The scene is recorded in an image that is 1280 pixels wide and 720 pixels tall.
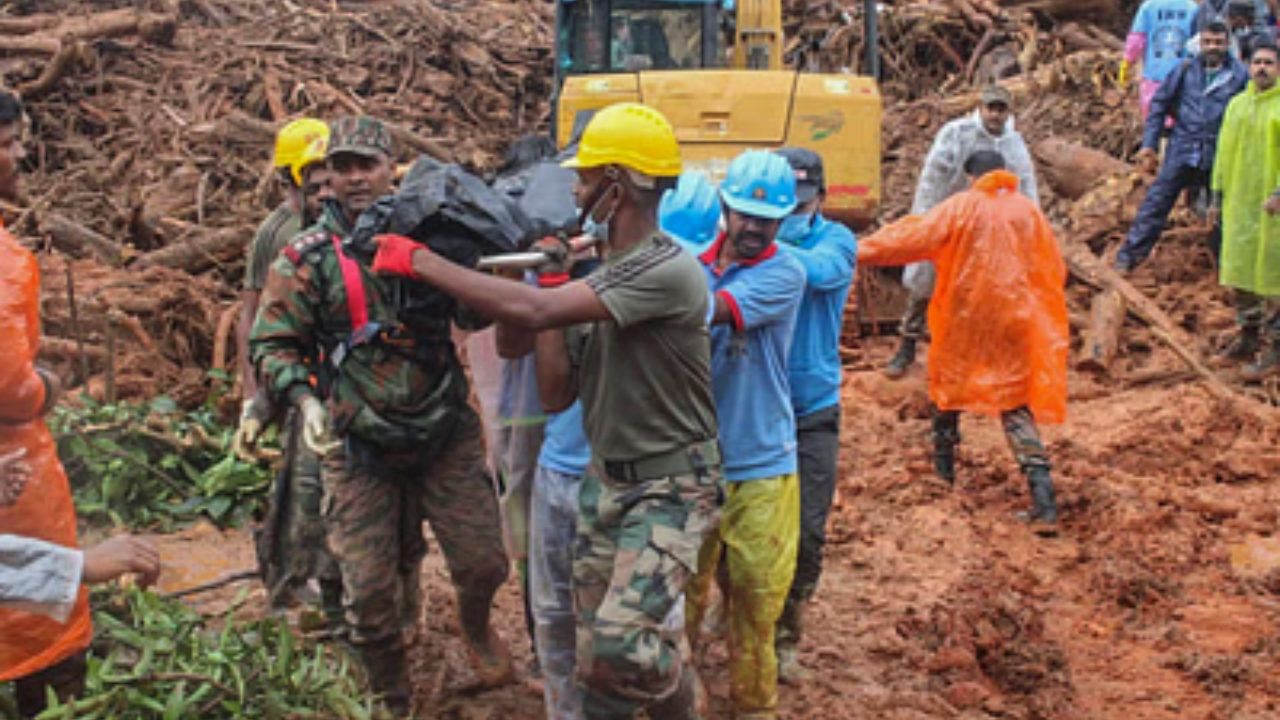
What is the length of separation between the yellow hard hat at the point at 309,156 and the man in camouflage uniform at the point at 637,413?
5.17ft

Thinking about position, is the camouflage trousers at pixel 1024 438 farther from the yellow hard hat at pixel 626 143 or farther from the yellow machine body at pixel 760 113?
the yellow hard hat at pixel 626 143

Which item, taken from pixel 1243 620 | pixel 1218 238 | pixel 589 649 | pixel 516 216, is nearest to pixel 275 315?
pixel 516 216

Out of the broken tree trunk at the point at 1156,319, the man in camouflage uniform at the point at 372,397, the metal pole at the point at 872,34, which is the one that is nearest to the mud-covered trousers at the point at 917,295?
the broken tree trunk at the point at 1156,319

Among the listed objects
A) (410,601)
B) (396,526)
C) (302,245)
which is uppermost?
(302,245)

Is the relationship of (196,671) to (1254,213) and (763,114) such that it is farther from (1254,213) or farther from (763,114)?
(1254,213)

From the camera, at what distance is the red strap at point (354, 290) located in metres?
4.09

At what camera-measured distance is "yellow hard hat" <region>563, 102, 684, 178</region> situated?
366 cm

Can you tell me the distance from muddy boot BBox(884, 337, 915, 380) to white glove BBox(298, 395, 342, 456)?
6.26 metres

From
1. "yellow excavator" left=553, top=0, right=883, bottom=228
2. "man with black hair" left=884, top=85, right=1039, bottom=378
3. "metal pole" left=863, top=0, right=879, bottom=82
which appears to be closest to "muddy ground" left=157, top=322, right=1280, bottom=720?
"man with black hair" left=884, top=85, right=1039, bottom=378

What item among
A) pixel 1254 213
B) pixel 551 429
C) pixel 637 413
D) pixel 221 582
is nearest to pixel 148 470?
pixel 221 582

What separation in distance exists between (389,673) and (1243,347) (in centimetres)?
698

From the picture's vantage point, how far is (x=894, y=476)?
7.78m

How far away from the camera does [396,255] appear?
3436 mm

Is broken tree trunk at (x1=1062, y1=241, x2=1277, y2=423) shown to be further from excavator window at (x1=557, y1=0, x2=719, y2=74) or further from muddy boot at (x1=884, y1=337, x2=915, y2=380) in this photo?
excavator window at (x1=557, y1=0, x2=719, y2=74)
